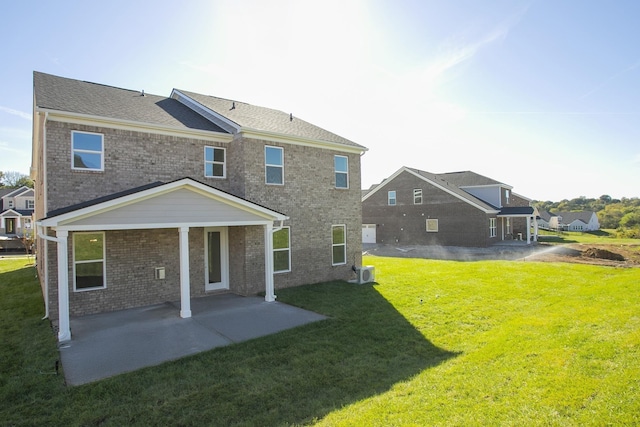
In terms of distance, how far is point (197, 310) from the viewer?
35.7ft

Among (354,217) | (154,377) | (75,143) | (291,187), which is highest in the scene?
(75,143)

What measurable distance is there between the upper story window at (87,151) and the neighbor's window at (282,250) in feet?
20.2

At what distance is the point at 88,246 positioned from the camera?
10.7 meters

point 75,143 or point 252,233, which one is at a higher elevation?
point 75,143

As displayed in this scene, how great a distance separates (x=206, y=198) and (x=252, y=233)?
278 cm

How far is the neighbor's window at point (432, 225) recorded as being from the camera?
1311 inches

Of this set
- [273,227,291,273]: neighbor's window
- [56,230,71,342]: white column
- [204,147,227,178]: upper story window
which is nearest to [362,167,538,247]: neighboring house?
[273,227,291,273]: neighbor's window

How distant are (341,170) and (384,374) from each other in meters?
10.8

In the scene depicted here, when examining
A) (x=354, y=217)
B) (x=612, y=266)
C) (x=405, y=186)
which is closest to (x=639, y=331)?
(x=354, y=217)

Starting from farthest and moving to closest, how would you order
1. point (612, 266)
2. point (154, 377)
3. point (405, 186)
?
point (405, 186)
point (612, 266)
point (154, 377)

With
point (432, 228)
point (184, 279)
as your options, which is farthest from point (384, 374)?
point (432, 228)

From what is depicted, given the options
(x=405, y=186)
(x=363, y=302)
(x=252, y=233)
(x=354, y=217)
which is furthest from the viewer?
(x=405, y=186)

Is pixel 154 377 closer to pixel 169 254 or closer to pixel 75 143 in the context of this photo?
pixel 169 254

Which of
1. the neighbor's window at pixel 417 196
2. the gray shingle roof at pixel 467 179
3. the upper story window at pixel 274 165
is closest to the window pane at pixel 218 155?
the upper story window at pixel 274 165
